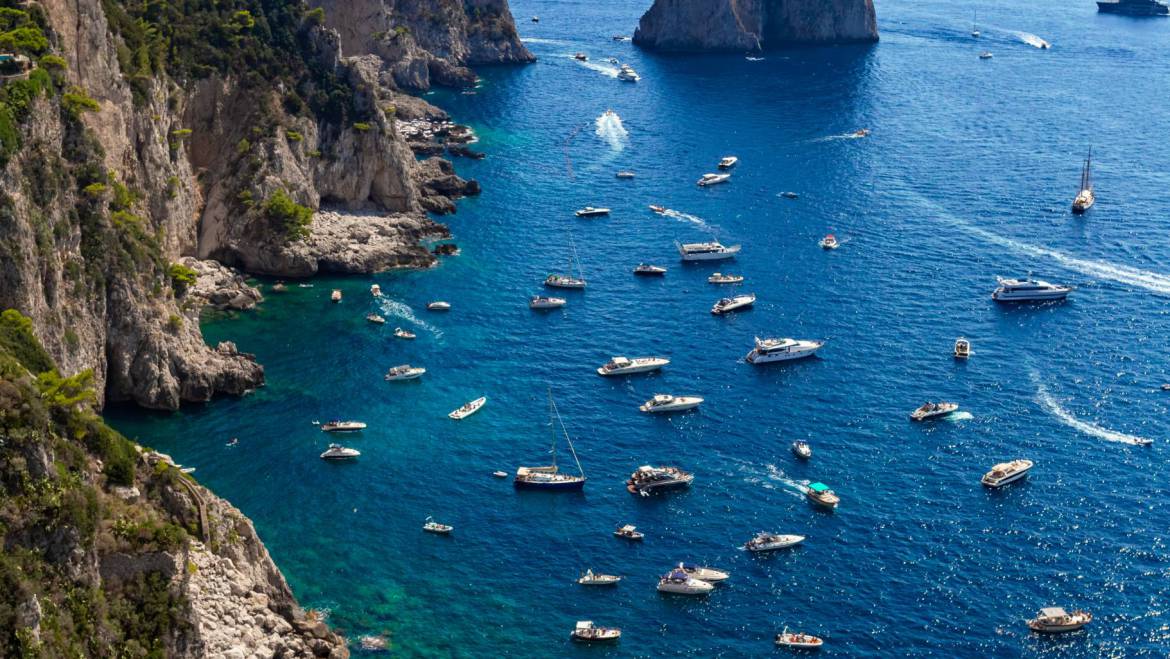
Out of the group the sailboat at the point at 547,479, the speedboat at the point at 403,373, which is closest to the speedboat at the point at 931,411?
the sailboat at the point at 547,479

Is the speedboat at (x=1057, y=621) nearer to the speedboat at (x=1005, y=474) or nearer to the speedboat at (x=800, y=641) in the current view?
the speedboat at (x=800, y=641)

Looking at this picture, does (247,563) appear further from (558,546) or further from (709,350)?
(709,350)

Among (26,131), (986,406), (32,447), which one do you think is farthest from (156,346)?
(986,406)

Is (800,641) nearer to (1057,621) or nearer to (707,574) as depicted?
(707,574)

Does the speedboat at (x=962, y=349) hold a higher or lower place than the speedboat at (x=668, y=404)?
higher

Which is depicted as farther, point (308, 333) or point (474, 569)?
point (308, 333)

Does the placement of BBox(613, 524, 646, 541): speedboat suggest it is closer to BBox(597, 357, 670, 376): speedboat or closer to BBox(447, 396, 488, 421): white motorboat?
BBox(447, 396, 488, 421): white motorboat
